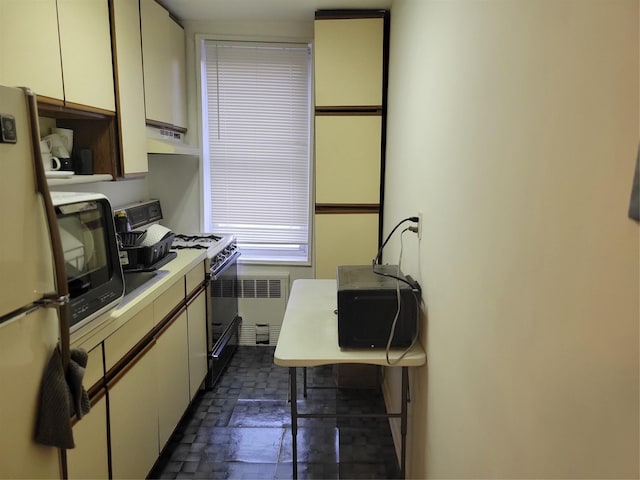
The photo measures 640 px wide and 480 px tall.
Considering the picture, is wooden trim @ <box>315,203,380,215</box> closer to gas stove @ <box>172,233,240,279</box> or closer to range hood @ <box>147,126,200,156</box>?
gas stove @ <box>172,233,240,279</box>

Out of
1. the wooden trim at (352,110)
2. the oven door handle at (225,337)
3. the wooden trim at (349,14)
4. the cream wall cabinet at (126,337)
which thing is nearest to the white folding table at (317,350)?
the cream wall cabinet at (126,337)

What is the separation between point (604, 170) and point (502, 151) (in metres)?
0.40

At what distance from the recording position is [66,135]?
221cm

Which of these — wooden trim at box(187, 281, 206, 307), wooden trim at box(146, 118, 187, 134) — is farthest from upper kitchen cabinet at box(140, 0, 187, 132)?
wooden trim at box(187, 281, 206, 307)

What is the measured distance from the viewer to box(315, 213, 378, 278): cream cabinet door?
10.4ft

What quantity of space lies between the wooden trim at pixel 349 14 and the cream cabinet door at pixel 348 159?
2.11ft

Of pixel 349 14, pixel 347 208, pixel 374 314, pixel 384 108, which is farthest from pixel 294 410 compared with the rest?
pixel 349 14

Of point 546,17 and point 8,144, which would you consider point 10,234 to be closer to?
point 8,144

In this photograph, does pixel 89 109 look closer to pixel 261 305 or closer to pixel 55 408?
pixel 55 408

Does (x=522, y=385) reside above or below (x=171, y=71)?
below

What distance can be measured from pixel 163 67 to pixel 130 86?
57 centimetres

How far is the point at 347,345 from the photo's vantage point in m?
1.88

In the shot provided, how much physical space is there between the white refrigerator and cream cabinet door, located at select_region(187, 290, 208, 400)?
143 cm

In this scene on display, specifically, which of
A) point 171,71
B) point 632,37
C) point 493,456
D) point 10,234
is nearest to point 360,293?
point 493,456
